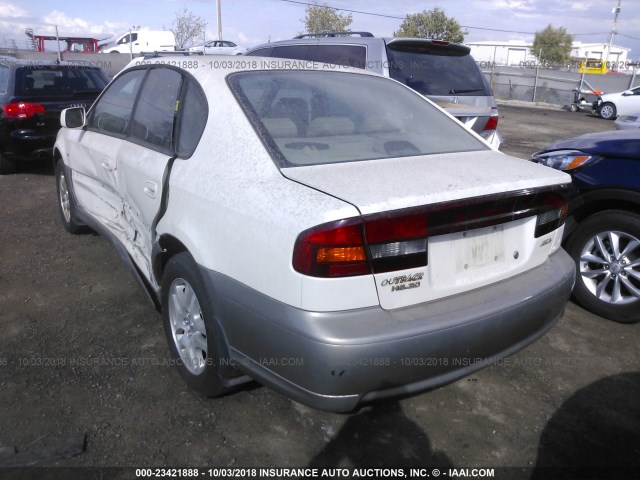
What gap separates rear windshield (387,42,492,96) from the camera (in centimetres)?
584

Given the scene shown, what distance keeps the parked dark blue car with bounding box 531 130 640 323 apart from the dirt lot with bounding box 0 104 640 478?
7.7 inches

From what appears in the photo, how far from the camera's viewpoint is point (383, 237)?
6.56 feet

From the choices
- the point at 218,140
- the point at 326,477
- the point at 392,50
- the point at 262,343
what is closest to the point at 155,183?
the point at 218,140

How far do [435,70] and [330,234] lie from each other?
186 inches

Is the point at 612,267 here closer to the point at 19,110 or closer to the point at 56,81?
the point at 19,110

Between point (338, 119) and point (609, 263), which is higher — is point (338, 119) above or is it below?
above

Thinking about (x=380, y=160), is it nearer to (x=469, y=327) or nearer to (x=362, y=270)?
(x=362, y=270)

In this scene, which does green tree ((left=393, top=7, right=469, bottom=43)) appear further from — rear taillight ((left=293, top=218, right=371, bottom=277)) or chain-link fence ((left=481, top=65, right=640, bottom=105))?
rear taillight ((left=293, top=218, right=371, bottom=277))

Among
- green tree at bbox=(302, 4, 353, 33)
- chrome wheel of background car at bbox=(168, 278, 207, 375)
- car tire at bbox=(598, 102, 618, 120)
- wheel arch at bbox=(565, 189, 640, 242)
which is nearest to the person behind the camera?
chrome wheel of background car at bbox=(168, 278, 207, 375)

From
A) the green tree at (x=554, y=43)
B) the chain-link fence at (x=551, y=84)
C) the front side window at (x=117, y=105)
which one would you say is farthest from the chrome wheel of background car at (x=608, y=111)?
the green tree at (x=554, y=43)

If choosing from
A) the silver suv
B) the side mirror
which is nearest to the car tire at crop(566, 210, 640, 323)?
the silver suv

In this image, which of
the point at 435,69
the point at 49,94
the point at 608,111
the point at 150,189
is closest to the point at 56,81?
the point at 49,94

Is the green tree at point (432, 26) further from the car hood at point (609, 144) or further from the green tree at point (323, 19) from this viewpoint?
the car hood at point (609, 144)

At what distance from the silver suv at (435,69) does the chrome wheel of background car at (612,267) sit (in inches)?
93.2
